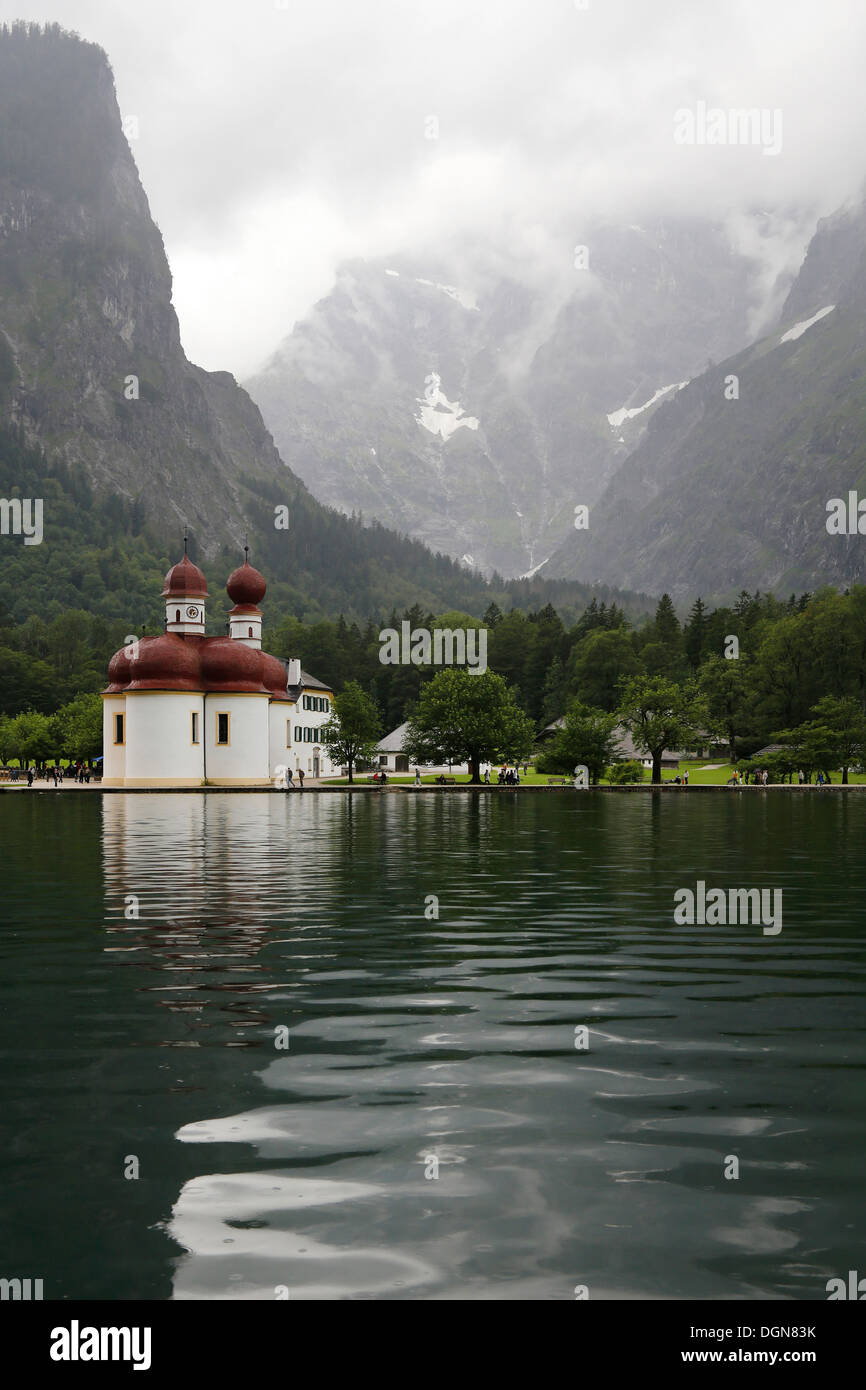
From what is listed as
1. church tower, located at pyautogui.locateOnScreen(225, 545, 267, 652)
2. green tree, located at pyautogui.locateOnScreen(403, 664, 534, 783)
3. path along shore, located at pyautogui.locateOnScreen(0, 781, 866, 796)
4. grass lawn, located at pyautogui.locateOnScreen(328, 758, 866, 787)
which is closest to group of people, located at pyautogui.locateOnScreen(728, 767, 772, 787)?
grass lawn, located at pyautogui.locateOnScreen(328, 758, 866, 787)

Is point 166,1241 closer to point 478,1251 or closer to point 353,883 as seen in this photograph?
point 478,1251

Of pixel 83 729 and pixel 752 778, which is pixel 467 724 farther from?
pixel 83 729

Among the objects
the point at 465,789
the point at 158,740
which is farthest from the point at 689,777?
the point at 158,740

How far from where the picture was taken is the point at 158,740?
10575cm

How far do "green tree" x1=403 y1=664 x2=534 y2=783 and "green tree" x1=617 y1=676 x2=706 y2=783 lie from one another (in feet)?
37.2

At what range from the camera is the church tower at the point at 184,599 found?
114m

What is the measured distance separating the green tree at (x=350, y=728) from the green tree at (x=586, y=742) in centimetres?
1843

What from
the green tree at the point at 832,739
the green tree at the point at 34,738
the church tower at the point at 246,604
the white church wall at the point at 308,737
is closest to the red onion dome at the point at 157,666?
the church tower at the point at 246,604

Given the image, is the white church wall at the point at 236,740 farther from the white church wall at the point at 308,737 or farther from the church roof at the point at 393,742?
the church roof at the point at 393,742

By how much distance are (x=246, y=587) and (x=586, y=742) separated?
3583 centimetres

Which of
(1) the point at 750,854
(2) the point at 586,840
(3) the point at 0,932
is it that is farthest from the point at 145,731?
(3) the point at 0,932

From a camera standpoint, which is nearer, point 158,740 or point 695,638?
point 158,740

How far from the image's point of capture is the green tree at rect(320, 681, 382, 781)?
117 m
